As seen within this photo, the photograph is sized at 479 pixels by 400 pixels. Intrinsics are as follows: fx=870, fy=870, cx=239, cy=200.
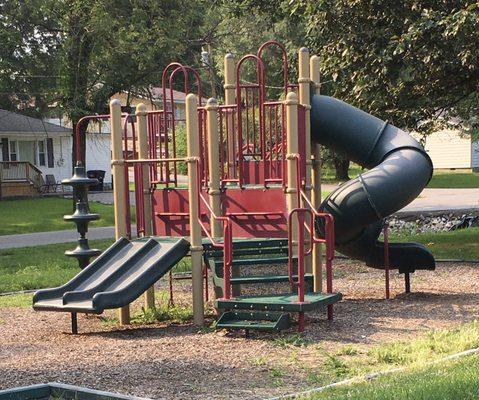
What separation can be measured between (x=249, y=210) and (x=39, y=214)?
21755 mm

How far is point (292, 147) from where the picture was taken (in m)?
9.69

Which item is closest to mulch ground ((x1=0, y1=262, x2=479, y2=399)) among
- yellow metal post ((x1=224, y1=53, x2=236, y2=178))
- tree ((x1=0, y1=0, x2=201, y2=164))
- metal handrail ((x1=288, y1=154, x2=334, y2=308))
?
metal handrail ((x1=288, y1=154, x2=334, y2=308))

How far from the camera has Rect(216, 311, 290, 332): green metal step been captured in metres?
8.38

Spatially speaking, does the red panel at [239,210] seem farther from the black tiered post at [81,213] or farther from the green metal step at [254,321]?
the green metal step at [254,321]

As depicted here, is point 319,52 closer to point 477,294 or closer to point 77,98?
point 477,294

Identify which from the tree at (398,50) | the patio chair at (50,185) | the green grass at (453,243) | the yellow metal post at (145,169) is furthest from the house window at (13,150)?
the yellow metal post at (145,169)

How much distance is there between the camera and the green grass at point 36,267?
13.6m

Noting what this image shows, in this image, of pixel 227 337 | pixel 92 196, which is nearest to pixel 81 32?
pixel 92 196

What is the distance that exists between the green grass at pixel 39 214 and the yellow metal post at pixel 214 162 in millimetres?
16545

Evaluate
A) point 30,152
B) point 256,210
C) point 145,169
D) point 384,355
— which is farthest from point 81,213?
point 30,152

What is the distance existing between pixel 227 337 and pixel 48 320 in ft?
9.03

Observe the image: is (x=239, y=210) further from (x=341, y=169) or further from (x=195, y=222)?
(x=341, y=169)

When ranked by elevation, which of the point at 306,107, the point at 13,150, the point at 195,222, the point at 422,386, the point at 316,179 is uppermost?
the point at 13,150

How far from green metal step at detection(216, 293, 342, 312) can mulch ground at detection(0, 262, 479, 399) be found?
0.29 meters
